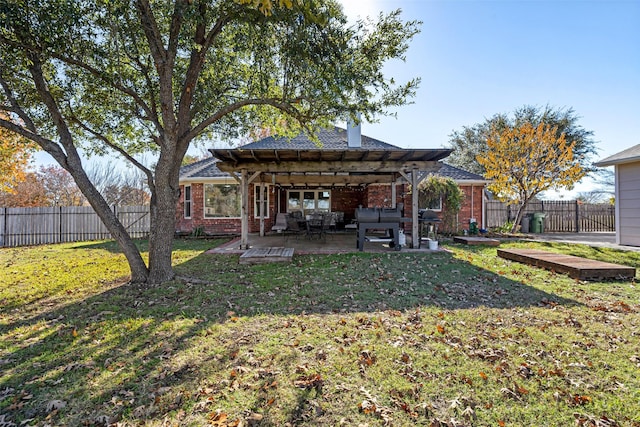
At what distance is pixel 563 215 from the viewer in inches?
653

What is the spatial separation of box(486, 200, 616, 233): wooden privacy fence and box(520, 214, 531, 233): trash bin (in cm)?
50

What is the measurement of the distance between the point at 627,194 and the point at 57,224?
22364mm

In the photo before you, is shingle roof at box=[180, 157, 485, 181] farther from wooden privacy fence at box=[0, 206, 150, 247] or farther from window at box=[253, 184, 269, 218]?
wooden privacy fence at box=[0, 206, 150, 247]

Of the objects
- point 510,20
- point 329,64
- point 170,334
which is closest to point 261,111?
point 329,64

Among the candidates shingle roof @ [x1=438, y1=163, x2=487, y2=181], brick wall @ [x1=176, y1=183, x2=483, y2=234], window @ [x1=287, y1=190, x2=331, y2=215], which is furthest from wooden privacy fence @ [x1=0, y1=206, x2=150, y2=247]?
shingle roof @ [x1=438, y1=163, x2=487, y2=181]

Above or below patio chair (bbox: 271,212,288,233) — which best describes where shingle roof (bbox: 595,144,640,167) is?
above

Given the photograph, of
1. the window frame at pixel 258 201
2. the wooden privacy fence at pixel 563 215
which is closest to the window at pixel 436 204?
the wooden privacy fence at pixel 563 215

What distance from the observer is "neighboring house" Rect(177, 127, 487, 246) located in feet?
28.9

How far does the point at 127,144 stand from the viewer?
28.0 ft

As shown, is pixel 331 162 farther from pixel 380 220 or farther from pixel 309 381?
pixel 309 381

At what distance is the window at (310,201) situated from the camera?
53.6 feet

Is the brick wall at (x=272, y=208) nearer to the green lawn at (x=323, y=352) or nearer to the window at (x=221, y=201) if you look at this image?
the window at (x=221, y=201)

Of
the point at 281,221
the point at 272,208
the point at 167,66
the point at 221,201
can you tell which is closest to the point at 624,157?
the point at 281,221

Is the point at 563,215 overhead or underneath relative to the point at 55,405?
overhead
